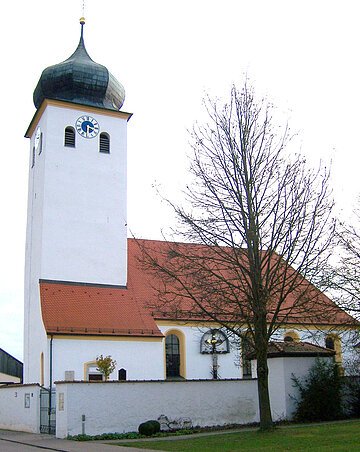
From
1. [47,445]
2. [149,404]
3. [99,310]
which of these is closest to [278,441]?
[47,445]

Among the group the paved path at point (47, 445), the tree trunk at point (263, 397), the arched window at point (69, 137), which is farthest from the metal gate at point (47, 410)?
the arched window at point (69, 137)

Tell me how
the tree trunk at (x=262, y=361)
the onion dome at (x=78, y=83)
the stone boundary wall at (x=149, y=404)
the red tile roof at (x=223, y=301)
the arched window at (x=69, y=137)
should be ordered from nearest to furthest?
1. the tree trunk at (x=262, y=361)
2. the red tile roof at (x=223, y=301)
3. the stone boundary wall at (x=149, y=404)
4. the arched window at (x=69, y=137)
5. the onion dome at (x=78, y=83)

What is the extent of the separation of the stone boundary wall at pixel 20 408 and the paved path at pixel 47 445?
1.69 m

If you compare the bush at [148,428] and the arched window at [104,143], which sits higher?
the arched window at [104,143]

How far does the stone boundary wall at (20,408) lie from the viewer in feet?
86.8

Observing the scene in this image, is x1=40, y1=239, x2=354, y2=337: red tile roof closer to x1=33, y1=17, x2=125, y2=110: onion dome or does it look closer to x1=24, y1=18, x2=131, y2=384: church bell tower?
x1=24, y1=18, x2=131, y2=384: church bell tower

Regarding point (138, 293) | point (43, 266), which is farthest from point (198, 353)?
point (43, 266)

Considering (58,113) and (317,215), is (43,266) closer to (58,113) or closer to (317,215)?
(58,113)

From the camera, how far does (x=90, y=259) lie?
1369 inches

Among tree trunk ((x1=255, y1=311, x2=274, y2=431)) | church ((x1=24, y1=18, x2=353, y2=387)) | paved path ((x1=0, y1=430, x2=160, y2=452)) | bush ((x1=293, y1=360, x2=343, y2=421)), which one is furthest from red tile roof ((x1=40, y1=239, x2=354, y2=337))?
tree trunk ((x1=255, y1=311, x2=274, y2=431))

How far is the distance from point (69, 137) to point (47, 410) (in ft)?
51.9

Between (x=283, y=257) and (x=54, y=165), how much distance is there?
57.2 feet

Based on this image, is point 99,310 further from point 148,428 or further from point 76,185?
point 148,428

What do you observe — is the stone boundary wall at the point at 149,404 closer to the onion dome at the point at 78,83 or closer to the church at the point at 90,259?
the church at the point at 90,259
